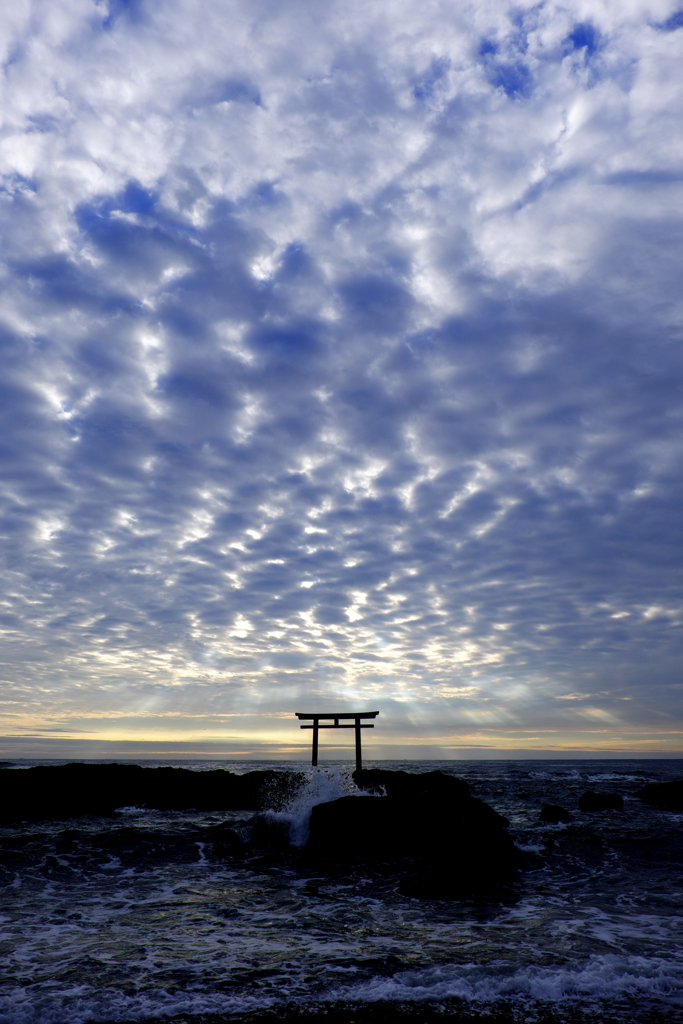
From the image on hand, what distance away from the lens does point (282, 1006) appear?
659cm

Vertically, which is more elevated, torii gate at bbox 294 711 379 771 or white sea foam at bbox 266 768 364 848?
torii gate at bbox 294 711 379 771

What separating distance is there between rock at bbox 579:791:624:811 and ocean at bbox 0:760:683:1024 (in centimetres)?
1167

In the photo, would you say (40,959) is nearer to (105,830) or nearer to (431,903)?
(431,903)

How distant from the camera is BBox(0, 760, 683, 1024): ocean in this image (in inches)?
263

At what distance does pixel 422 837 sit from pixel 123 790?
17.2 m

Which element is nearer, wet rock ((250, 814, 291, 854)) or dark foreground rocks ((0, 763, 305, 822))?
wet rock ((250, 814, 291, 854))

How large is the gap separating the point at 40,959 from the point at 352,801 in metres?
10.8

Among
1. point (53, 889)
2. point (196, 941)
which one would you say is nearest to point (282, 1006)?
point (196, 941)

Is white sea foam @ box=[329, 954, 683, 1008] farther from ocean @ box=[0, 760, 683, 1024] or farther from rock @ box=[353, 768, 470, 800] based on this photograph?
rock @ box=[353, 768, 470, 800]

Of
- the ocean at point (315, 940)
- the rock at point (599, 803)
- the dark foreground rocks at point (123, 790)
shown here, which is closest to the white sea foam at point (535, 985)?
the ocean at point (315, 940)

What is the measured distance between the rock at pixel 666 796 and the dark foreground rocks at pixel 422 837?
2100 centimetres

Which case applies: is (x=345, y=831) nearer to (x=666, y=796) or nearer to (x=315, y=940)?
(x=315, y=940)

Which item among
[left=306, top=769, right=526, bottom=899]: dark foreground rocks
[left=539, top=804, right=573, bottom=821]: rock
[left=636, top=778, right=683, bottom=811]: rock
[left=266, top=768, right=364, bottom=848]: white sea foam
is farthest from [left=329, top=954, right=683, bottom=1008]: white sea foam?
[left=636, top=778, right=683, bottom=811]: rock

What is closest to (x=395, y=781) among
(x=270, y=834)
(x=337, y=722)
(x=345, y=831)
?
(x=337, y=722)
